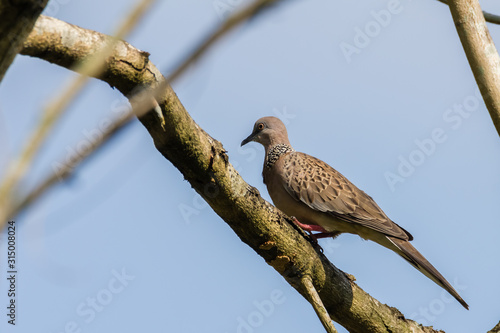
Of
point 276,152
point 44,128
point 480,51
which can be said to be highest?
point 480,51

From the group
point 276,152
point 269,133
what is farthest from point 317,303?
point 269,133

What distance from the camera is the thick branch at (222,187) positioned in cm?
241

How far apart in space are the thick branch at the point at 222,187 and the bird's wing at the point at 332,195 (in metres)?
1.32

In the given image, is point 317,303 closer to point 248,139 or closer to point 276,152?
point 276,152

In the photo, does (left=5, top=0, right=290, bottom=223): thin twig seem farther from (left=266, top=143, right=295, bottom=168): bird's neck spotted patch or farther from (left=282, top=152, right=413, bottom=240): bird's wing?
(left=266, top=143, right=295, bottom=168): bird's neck spotted patch

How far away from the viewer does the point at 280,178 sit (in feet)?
19.8

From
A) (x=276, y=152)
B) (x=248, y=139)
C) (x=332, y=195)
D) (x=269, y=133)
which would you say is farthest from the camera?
(x=248, y=139)

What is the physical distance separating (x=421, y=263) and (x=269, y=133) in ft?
8.74

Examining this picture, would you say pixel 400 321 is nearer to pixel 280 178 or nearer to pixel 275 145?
pixel 280 178

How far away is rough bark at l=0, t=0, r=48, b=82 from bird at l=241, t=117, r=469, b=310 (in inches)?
177

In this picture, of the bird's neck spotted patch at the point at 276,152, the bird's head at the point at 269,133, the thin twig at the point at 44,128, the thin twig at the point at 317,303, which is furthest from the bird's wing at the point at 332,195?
the thin twig at the point at 44,128

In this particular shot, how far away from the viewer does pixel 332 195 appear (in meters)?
5.85

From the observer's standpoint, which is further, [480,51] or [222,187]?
[480,51]

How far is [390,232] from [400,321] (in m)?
1.26
